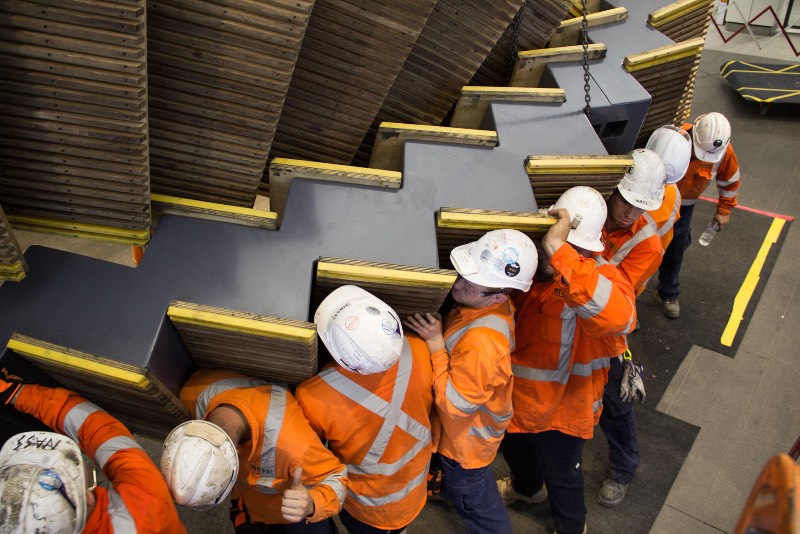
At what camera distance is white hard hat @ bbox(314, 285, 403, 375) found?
3172mm

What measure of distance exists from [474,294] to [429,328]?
335 mm

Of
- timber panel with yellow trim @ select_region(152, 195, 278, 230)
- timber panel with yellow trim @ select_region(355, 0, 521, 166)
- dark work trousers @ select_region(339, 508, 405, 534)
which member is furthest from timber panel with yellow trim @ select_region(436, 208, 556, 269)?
dark work trousers @ select_region(339, 508, 405, 534)

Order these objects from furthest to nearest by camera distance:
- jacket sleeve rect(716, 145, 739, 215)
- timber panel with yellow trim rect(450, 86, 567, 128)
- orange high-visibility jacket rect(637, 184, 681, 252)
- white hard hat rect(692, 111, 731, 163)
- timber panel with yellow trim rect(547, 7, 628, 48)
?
1. jacket sleeve rect(716, 145, 739, 215)
2. timber panel with yellow trim rect(547, 7, 628, 48)
3. white hard hat rect(692, 111, 731, 163)
4. orange high-visibility jacket rect(637, 184, 681, 252)
5. timber panel with yellow trim rect(450, 86, 567, 128)

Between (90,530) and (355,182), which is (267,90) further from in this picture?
(90,530)

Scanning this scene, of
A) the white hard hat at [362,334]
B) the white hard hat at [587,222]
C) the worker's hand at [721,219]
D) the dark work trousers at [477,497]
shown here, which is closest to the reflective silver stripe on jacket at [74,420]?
the white hard hat at [362,334]

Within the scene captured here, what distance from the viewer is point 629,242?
455 cm

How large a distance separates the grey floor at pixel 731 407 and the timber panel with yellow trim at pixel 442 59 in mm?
3004

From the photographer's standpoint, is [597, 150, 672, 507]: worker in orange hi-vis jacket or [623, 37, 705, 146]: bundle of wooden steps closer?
[597, 150, 672, 507]: worker in orange hi-vis jacket

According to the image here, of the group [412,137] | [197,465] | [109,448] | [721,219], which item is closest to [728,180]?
[721,219]

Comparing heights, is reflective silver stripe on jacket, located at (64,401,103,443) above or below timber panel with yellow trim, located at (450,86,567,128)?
A: below

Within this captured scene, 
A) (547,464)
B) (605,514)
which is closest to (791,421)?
(605,514)

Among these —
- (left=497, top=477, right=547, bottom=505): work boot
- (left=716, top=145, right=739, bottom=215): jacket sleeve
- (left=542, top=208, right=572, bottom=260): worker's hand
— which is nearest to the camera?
(left=542, top=208, right=572, bottom=260): worker's hand

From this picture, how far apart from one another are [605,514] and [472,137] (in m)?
3.05

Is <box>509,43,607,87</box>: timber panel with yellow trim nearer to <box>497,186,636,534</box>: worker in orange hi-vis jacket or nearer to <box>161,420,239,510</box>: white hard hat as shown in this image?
<box>497,186,636,534</box>: worker in orange hi-vis jacket
